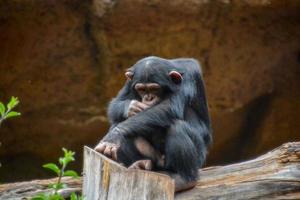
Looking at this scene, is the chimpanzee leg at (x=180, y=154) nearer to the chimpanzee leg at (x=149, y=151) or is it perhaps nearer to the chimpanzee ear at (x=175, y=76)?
the chimpanzee leg at (x=149, y=151)

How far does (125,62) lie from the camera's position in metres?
8.80

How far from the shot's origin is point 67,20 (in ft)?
28.4

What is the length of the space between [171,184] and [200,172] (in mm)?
1629

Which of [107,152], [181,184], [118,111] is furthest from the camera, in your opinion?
[118,111]

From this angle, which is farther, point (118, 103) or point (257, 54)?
point (257, 54)

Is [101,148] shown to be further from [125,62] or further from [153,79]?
[125,62]

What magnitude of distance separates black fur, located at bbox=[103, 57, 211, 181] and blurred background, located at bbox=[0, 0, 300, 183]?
2453mm

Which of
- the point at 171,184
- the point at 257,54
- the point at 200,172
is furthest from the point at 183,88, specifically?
the point at 257,54

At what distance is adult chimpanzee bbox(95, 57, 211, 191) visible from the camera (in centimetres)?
574

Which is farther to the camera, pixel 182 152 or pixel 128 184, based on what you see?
pixel 182 152

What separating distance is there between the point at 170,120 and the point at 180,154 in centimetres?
26

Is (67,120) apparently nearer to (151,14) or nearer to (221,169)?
(151,14)

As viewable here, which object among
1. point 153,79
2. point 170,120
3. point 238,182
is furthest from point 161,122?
point 238,182

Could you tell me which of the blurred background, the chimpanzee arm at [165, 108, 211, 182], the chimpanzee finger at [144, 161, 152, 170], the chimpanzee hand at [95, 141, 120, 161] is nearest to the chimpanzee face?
the chimpanzee arm at [165, 108, 211, 182]
